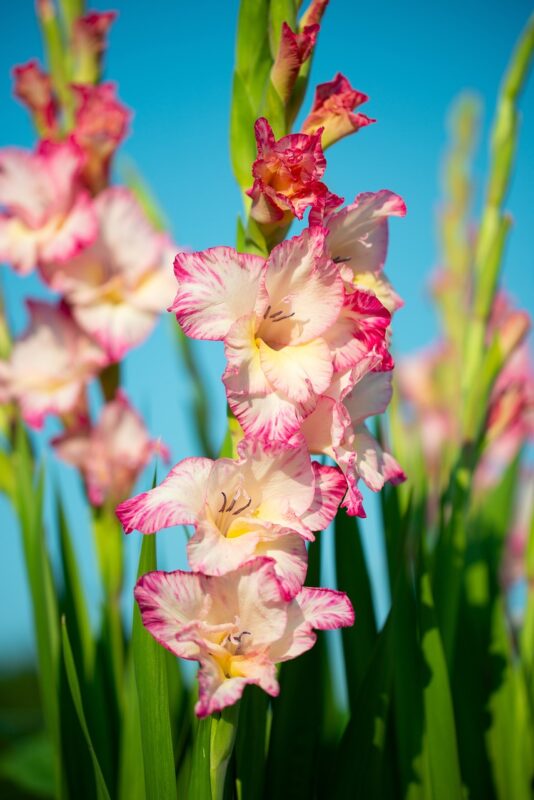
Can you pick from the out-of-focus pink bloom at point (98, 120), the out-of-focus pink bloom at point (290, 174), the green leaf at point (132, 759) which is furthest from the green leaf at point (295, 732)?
the out-of-focus pink bloom at point (98, 120)

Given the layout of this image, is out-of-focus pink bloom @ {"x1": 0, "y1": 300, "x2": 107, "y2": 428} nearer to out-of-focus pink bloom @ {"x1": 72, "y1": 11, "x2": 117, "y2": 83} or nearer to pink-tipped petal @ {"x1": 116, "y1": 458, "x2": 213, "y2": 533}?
out-of-focus pink bloom @ {"x1": 72, "y1": 11, "x2": 117, "y2": 83}

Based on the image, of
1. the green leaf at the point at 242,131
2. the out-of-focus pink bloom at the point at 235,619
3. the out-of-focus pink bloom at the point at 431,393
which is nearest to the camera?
the out-of-focus pink bloom at the point at 235,619

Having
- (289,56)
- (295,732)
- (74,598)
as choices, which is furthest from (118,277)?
(295,732)

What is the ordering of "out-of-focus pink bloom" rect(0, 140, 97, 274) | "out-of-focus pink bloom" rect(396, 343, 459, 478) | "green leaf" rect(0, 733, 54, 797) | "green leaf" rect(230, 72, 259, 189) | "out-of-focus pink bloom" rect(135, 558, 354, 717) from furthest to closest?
1. "out-of-focus pink bloom" rect(396, 343, 459, 478)
2. "green leaf" rect(0, 733, 54, 797)
3. "out-of-focus pink bloom" rect(0, 140, 97, 274)
4. "green leaf" rect(230, 72, 259, 189)
5. "out-of-focus pink bloom" rect(135, 558, 354, 717)

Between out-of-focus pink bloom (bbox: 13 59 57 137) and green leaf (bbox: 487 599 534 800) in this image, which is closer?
green leaf (bbox: 487 599 534 800)

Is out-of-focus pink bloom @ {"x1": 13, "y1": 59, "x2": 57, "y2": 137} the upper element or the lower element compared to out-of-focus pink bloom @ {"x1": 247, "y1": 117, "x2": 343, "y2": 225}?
upper

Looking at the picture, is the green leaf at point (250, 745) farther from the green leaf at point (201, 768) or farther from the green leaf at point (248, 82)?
the green leaf at point (248, 82)

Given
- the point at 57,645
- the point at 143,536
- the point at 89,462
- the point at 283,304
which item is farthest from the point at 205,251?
the point at 89,462

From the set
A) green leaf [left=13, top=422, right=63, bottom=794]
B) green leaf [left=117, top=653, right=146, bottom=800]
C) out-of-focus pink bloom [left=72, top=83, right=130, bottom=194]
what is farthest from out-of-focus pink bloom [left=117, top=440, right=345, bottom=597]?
out-of-focus pink bloom [left=72, top=83, right=130, bottom=194]
